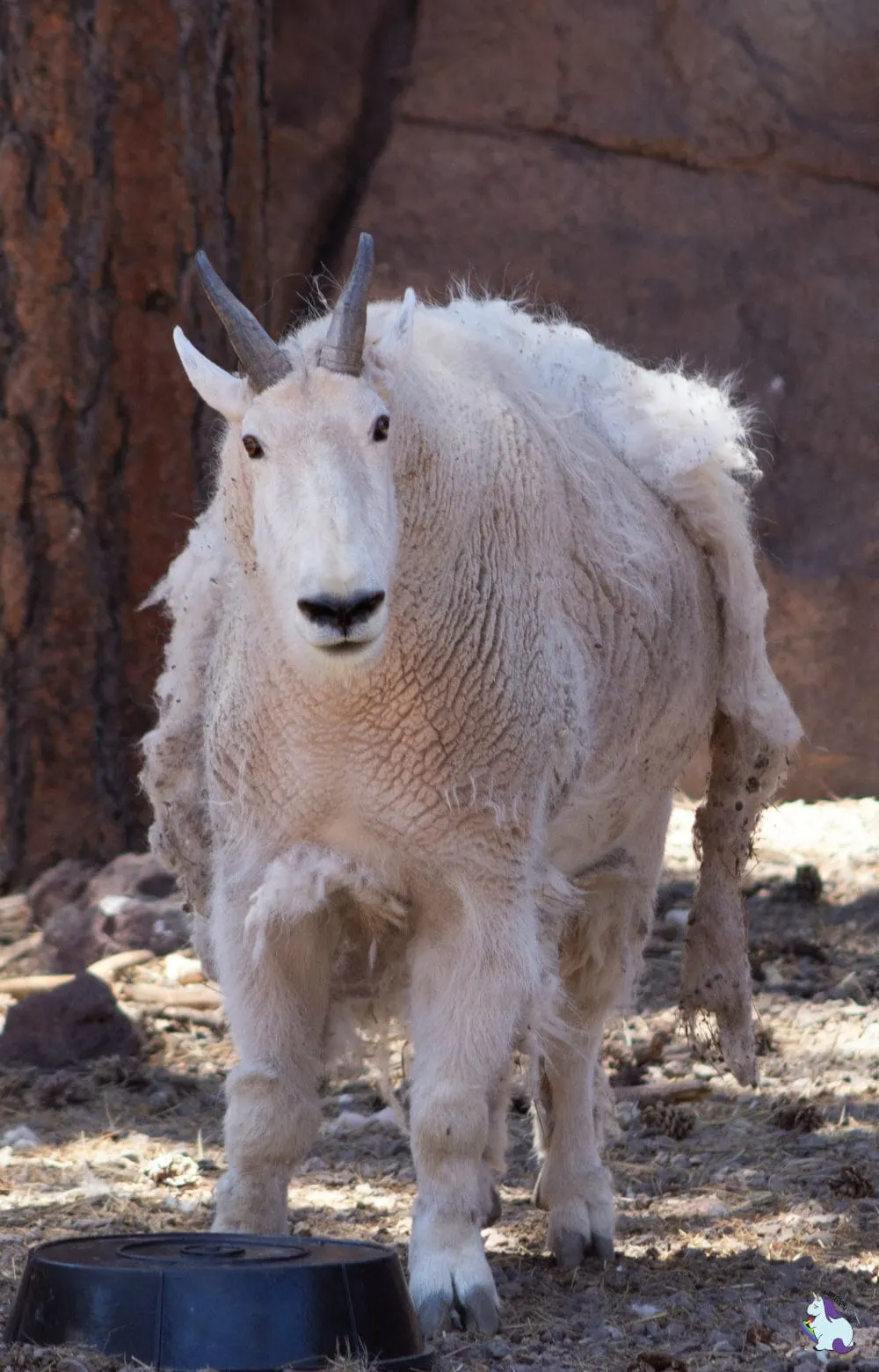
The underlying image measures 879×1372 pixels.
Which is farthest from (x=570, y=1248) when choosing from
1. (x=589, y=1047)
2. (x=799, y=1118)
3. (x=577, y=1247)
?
(x=799, y=1118)

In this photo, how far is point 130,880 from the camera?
7414 millimetres

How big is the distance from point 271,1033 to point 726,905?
1716mm

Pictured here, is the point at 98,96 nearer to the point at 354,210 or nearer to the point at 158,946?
the point at 354,210

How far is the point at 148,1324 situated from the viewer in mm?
3244

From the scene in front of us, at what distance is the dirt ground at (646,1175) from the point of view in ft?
12.9

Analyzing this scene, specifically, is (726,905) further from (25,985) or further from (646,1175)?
(25,985)

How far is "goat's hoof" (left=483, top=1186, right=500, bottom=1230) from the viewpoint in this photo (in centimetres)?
484

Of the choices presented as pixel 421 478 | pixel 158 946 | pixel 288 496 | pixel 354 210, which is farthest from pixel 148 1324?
pixel 354 210

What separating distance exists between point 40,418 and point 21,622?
75 cm

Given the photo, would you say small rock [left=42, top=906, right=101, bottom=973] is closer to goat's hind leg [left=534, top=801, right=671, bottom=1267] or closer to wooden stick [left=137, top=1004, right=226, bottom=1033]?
wooden stick [left=137, top=1004, right=226, bottom=1033]

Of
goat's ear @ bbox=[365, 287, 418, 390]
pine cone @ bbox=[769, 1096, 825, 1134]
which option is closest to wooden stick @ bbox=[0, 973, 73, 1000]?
pine cone @ bbox=[769, 1096, 825, 1134]

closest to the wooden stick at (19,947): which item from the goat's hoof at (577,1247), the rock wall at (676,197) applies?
the goat's hoof at (577,1247)

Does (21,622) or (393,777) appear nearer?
(393,777)

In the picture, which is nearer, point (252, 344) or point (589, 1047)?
point (252, 344)
